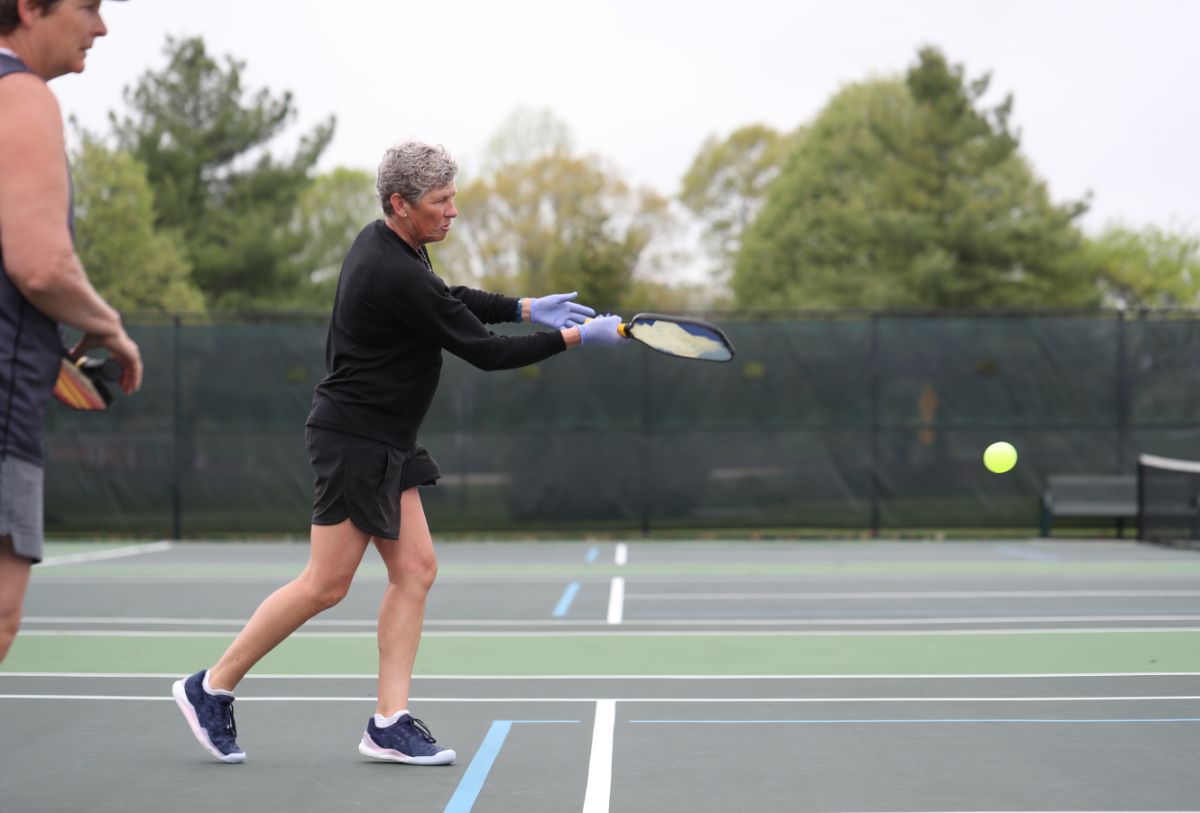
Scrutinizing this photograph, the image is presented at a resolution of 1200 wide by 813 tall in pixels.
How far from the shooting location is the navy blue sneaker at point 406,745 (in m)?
4.45

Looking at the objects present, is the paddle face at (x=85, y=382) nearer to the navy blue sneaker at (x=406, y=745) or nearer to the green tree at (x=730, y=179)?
the navy blue sneaker at (x=406, y=745)

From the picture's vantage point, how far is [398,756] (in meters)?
4.48

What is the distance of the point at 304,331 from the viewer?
15305mm

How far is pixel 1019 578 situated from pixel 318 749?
23.6 feet

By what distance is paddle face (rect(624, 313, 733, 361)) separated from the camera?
4473 millimetres

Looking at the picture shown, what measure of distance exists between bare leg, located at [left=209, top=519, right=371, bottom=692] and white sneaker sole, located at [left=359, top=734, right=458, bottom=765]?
0.45m

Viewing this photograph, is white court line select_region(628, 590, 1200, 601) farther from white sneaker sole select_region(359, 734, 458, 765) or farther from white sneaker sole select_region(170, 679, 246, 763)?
white sneaker sole select_region(170, 679, 246, 763)

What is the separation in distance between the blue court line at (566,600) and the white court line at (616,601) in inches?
9.6

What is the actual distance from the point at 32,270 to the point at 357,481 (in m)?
1.53

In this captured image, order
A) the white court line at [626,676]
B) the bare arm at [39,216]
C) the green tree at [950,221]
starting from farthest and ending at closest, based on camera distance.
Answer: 1. the green tree at [950,221]
2. the white court line at [626,676]
3. the bare arm at [39,216]

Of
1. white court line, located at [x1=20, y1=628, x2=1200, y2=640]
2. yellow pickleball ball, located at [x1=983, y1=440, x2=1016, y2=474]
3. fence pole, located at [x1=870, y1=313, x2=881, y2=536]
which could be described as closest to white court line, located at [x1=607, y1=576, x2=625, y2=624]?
white court line, located at [x1=20, y1=628, x2=1200, y2=640]

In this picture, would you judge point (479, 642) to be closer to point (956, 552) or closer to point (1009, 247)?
point (956, 552)

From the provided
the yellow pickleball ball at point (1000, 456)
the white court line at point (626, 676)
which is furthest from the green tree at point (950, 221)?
the white court line at point (626, 676)

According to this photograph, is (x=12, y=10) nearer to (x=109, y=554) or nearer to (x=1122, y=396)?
(x=109, y=554)
